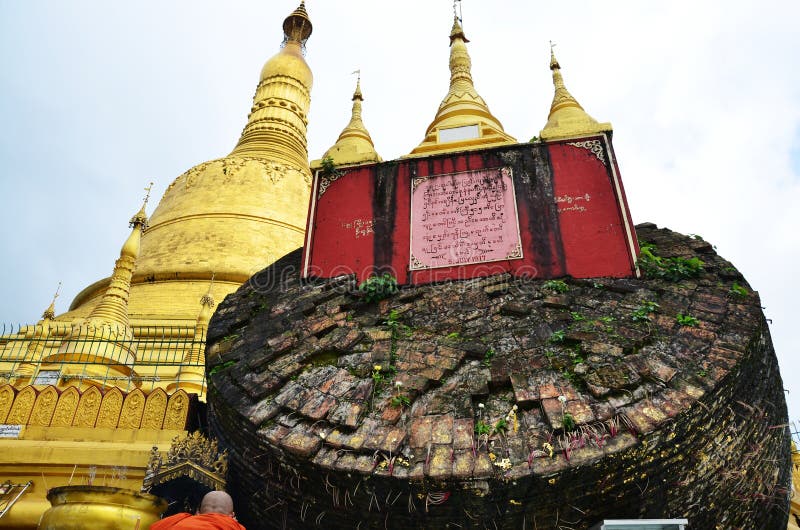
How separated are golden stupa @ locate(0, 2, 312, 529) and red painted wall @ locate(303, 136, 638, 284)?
236 cm

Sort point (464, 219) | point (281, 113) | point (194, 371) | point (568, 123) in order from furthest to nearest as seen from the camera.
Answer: point (281, 113) → point (194, 371) → point (568, 123) → point (464, 219)

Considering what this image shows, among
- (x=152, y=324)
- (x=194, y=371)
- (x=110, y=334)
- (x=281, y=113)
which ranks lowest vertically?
(x=194, y=371)

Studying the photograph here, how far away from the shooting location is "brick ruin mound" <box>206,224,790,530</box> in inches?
126

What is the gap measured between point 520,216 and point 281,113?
16.6m

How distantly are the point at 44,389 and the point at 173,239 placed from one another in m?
10.1

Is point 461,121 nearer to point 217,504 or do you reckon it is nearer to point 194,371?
point 217,504

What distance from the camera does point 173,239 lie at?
16.2m

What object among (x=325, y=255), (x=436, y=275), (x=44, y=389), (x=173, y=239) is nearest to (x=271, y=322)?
(x=325, y=255)

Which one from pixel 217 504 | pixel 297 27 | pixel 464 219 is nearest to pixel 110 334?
pixel 464 219

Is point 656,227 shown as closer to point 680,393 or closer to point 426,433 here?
point 680,393

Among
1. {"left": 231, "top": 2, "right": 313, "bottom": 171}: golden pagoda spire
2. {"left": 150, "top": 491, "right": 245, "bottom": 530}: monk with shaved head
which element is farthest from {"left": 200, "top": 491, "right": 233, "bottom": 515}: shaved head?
{"left": 231, "top": 2, "right": 313, "bottom": 171}: golden pagoda spire

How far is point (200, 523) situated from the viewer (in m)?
2.93

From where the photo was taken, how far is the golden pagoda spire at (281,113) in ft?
63.4

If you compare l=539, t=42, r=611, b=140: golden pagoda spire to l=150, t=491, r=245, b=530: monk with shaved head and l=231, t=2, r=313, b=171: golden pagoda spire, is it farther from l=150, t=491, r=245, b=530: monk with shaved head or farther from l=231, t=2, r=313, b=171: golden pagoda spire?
l=231, t=2, r=313, b=171: golden pagoda spire
